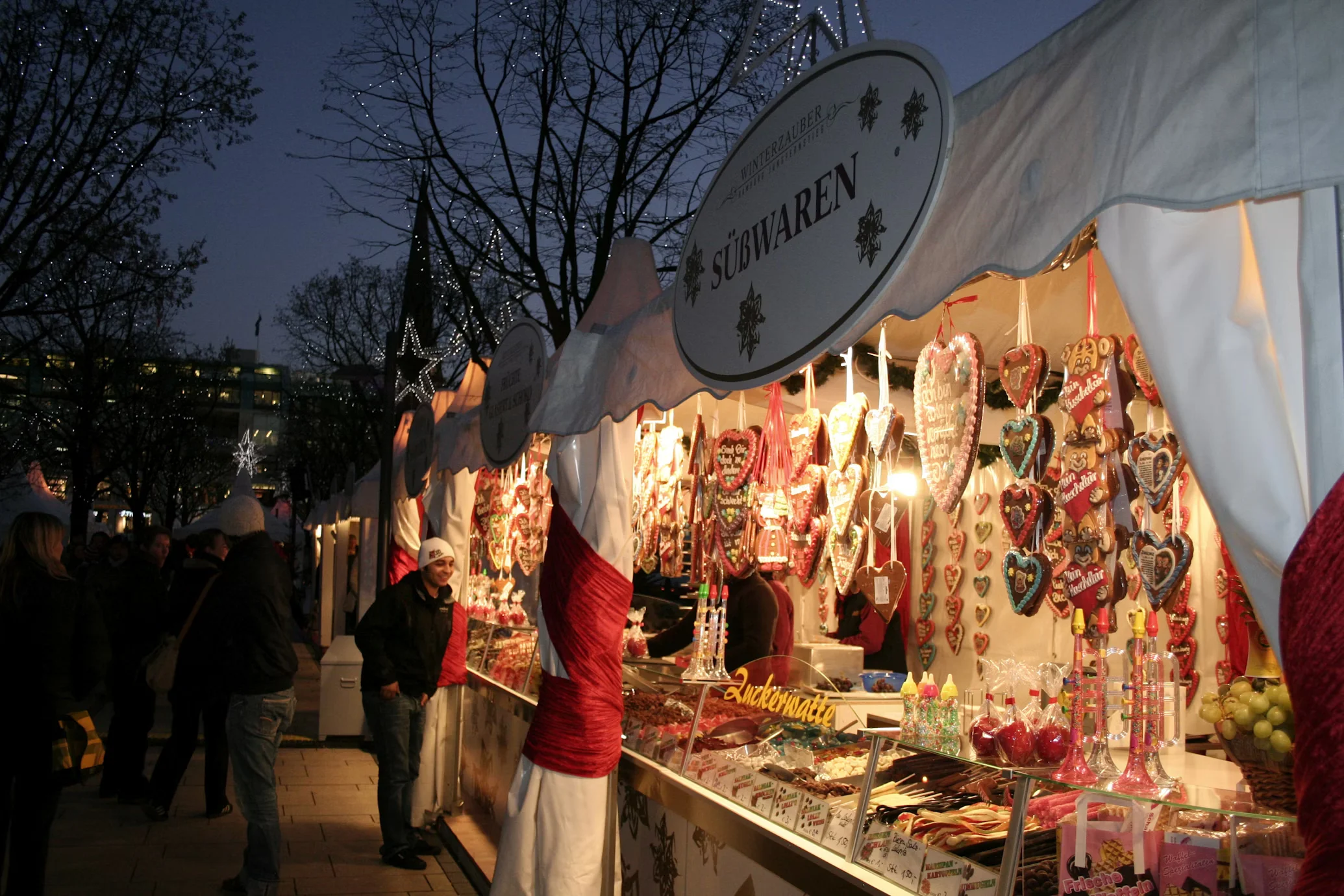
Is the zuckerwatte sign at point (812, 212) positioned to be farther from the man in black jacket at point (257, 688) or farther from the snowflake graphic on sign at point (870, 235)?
the man in black jacket at point (257, 688)

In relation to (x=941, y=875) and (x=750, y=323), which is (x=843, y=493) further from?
(x=941, y=875)

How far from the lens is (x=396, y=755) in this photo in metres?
6.09

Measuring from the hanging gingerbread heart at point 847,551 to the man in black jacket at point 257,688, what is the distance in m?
2.70

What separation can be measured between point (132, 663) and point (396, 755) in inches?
116

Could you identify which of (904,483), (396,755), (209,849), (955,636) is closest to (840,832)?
(904,483)

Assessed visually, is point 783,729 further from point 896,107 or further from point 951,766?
point 896,107

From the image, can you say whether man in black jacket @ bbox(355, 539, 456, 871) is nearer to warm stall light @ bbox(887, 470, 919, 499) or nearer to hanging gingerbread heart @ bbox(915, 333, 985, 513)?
warm stall light @ bbox(887, 470, 919, 499)

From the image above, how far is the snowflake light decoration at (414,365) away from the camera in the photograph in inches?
472

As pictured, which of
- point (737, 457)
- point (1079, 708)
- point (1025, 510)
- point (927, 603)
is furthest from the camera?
point (927, 603)

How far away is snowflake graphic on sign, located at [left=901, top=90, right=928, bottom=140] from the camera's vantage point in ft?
7.06

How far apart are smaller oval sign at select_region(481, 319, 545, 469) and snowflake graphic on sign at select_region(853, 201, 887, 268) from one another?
289cm

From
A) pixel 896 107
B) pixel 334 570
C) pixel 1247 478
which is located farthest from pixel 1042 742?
pixel 334 570

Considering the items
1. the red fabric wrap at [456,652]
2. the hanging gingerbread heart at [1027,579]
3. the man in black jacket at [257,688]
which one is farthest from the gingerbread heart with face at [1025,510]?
the red fabric wrap at [456,652]

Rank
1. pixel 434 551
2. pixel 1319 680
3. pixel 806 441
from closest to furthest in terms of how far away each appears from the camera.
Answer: pixel 1319 680 → pixel 806 441 → pixel 434 551
